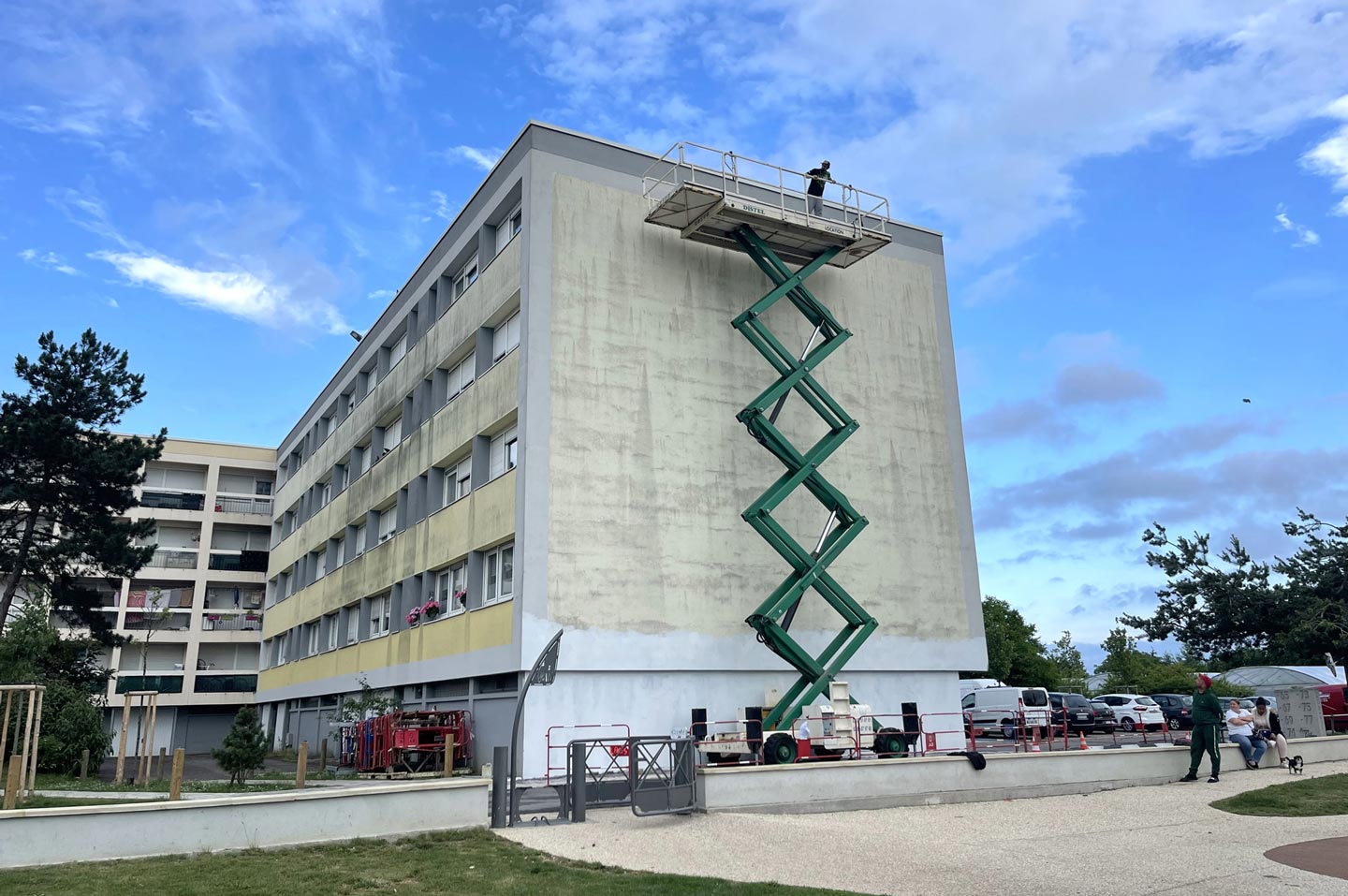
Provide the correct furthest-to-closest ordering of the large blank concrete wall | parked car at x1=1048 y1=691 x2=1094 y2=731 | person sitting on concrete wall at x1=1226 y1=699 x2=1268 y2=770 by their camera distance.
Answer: parked car at x1=1048 y1=691 x2=1094 y2=731
the large blank concrete wall
person sitting on concrete wall at x1=1226 y1=699 x2=1268 y2=770

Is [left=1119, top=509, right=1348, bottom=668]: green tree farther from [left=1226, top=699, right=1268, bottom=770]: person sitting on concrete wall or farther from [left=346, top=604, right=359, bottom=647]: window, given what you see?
[left=346, top=604, right=359, bottom=647]: window

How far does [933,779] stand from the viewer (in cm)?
1850

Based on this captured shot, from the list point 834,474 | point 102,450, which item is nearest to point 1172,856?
point 834,474

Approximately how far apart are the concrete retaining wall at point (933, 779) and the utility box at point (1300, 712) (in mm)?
5552

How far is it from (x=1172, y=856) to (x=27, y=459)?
3838 centimetres

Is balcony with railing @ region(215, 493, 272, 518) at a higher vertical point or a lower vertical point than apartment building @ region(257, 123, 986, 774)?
higher

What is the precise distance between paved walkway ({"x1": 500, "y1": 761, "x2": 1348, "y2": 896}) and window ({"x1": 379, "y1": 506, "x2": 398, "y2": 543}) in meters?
22.4

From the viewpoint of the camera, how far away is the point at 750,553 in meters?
26.6

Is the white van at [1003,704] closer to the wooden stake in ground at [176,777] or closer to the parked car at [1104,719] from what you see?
the parked car at [1104,719]

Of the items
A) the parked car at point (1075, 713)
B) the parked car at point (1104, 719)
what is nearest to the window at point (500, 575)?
the parked car at point (1075, 713)

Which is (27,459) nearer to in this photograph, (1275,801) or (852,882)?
(852,882)

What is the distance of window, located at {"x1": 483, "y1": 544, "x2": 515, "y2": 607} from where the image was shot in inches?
1014

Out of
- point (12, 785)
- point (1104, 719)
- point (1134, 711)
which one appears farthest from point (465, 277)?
point (1134, 711)

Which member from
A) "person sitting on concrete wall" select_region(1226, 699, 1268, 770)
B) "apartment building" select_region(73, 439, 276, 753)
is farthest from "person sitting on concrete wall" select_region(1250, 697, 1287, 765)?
"apartment building" select_region(73, 439, 276, 753)
